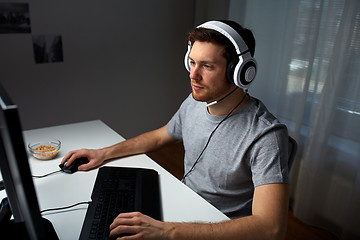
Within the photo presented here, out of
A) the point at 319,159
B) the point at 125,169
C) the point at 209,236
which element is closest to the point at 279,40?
the point at 319,159

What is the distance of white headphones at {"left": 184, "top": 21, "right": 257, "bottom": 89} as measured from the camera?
112cm

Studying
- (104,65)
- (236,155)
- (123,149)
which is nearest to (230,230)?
(236,155)

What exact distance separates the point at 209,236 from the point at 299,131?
4.46 ft

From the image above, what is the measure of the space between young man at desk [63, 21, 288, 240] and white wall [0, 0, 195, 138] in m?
1.35

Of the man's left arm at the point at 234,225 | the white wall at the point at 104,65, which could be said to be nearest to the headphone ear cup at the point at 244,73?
the man's left arm at the point at 234,225

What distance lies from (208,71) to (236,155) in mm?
324

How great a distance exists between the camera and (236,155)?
115 cm

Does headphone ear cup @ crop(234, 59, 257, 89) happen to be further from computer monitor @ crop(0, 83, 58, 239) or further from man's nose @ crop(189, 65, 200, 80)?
computer monitor @ crop(0, 83, 58, 239)

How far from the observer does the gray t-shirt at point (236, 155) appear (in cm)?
105

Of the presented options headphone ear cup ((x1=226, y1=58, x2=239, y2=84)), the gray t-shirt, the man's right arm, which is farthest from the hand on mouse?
headphone ear cup ((x1=226, y1=58, x2=239, y2=84))

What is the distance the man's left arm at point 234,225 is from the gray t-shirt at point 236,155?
5 cm

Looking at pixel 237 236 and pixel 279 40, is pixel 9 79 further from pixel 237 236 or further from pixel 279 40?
pixel 237 236

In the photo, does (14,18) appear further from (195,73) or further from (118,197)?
(118,197)

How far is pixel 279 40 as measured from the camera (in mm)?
2113
